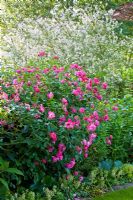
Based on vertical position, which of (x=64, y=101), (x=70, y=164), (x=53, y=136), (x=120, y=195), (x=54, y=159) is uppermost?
(x=64, y=101)

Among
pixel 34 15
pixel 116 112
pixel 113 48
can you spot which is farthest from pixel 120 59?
pixel 34 15

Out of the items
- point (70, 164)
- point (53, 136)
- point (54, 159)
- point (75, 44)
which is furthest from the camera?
point (75, 44)

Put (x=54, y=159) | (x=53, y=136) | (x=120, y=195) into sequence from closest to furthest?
(x=53, y=136) → (x=54, y=159) → (x=120, y=195)

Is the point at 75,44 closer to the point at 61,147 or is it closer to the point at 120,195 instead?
the point at 120,195

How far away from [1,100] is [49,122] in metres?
0.46

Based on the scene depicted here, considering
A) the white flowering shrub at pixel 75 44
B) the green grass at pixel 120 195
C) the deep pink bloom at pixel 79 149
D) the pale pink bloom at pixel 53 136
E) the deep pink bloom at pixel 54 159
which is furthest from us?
the white flowering shrub at pixel 75 44

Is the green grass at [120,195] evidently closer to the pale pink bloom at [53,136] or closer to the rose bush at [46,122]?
the rose bush at [46,122]

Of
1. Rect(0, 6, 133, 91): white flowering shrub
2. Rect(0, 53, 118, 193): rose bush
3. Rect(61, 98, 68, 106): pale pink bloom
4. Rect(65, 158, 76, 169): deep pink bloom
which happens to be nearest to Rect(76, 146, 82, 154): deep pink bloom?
Rect(0, 53, 118, 193): rose bush

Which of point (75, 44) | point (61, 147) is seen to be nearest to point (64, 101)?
point (61, 147)

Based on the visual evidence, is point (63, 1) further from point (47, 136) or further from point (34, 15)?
point (47, 136)

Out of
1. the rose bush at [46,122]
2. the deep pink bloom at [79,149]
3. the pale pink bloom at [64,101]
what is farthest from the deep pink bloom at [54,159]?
the pale pink bloom at [64,101]

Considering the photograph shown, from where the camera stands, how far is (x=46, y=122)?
405 cm

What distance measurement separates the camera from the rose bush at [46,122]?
152 inches

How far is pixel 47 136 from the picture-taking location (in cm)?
394
